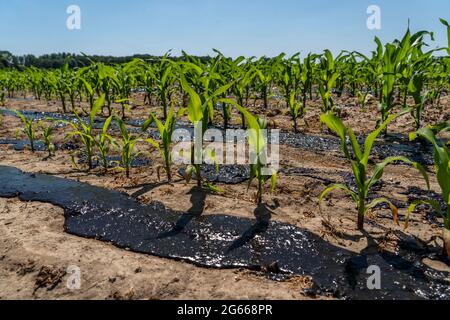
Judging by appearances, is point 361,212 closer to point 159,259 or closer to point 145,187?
point 159,259

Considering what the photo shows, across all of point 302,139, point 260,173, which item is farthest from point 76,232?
point 302,139

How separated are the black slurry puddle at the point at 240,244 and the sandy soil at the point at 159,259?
2.2 inches

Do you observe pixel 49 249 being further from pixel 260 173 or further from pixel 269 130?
pixel 269 130

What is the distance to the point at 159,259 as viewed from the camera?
5.08 ft

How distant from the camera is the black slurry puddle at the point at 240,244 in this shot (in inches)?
52.9

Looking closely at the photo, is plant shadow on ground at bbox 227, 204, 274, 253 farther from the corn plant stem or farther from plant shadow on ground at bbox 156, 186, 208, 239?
the corn plant stem

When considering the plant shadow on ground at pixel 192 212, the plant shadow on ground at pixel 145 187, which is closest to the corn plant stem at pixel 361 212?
the plant shadow on ground at pixel 192 212

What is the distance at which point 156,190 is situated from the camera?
7.39 ft

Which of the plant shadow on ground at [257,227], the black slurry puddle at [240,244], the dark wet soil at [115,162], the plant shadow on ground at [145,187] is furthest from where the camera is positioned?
the dark wet soil at [115,162]

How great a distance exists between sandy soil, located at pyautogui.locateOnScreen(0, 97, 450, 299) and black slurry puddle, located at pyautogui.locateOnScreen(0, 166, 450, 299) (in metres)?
0.06

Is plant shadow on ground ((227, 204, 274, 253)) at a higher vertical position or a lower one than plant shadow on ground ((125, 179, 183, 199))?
lower

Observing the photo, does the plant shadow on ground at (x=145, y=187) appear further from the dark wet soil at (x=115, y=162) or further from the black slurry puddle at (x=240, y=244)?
the dark wet soil at (x=115, y=162)

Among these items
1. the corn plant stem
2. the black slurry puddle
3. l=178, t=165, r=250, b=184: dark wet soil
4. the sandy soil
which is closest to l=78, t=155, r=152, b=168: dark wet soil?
the sandy soil

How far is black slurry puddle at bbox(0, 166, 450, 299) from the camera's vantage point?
1.34 meters
